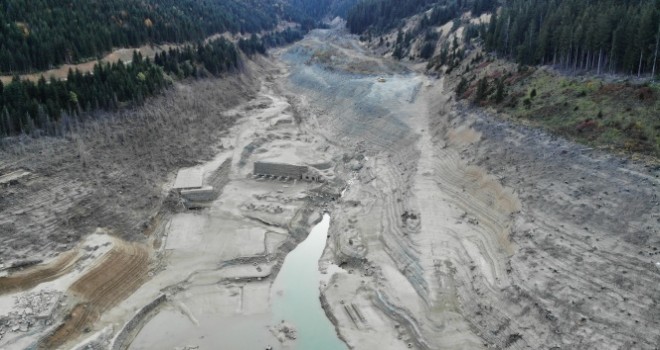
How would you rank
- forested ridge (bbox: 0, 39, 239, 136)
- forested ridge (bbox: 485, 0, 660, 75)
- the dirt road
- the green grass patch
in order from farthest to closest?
forested ridge (bbox: 485, 0, 660, 75) < forested ridge (bbox: 0, 39, 239, 136) < the green grass patch < the dirt road

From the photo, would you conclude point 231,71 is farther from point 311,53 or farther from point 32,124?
point 32,124

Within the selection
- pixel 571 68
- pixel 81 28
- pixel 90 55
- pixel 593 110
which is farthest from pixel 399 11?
pixel 593 110

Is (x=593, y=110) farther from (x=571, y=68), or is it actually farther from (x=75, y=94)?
(x=75, y=94)

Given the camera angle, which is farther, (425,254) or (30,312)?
(425,254)

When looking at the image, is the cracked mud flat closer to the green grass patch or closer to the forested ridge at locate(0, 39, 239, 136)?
the green grass patch

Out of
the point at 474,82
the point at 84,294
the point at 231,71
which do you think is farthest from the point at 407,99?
the point at 84,294

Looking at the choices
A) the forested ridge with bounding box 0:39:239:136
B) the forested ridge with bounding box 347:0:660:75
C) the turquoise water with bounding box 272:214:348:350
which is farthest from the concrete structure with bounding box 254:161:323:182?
the forested ridge with bounding box 347:0:660:75

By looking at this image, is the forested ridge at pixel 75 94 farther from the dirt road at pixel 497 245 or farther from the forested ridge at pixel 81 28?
the dirt road at pixel 497 245
